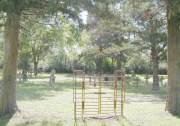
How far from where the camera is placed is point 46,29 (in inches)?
696

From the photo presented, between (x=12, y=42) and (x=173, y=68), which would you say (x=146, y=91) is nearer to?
(x=173, y=68)

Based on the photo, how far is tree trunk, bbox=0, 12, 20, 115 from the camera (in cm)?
1377

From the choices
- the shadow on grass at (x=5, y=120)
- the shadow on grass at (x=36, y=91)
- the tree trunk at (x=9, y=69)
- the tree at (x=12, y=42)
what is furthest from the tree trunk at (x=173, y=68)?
the shadow on grass at (x=36, y=91)

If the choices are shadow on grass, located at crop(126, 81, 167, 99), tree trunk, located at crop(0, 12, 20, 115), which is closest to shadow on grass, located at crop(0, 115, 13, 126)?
tree trunk, located at crop(0, 12, 20, 115)

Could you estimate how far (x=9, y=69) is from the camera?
45.7ft

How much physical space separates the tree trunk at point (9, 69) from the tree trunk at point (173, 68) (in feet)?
19.9

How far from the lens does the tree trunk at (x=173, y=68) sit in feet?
48.6

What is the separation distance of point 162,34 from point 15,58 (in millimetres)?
17173

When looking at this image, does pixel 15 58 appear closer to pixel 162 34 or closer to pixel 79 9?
pixel 79 9

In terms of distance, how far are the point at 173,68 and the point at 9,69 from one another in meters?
6.43

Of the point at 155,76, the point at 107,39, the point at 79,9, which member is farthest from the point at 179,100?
the point at 107,39

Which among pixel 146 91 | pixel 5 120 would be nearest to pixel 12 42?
pixel 5 120

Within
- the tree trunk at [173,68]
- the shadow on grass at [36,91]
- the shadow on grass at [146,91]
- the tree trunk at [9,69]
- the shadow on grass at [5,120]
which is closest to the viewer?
the shadow on grass at [5,120]

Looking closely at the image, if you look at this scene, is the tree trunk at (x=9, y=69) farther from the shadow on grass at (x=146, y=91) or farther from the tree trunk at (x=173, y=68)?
the shadow on grass at (x=146, y=91)
